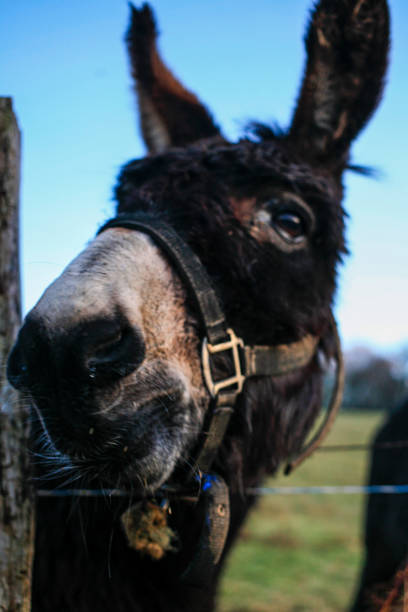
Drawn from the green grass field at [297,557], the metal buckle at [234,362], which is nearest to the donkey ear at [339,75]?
the metal buckle at [234,362]

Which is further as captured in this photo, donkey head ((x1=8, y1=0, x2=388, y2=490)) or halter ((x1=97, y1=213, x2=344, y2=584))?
halter ((x1=97, y1=213, x2=344, y2=584))

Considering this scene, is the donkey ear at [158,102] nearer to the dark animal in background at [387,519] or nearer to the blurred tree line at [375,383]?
the dark animal in background at [387,519]

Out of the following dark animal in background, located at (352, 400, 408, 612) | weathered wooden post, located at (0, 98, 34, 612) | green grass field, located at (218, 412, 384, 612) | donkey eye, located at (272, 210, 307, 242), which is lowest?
green grass field, located at (218, 412, 384, 612)

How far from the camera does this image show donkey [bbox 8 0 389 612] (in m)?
1.18

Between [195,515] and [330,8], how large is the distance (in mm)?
2244

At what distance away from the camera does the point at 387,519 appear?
13.3ft

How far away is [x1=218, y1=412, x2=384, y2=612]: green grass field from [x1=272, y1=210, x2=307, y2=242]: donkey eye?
216 centimetres

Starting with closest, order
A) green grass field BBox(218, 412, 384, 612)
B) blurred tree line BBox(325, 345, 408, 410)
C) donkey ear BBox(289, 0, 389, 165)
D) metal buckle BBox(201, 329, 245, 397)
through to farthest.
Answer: metal buckle BBox(201, 329, 245, 397)
donkey ear BBox(289, 0, 389, 165)
green grass field BBox(218, 412, 384, 612)
blurred tree line BBox(325, 345, 408, 410)

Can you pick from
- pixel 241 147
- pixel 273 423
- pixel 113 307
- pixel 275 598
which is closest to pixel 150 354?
pixel 113 307

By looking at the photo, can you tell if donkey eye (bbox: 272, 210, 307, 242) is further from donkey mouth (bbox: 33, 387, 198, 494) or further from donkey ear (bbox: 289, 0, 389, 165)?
donkey mouth (bbox: 33, 387, 198, 494)

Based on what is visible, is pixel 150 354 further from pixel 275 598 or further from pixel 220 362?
pixel 275 598

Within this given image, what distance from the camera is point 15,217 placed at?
4.81ft

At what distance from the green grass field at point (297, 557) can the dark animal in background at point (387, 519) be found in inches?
30.1

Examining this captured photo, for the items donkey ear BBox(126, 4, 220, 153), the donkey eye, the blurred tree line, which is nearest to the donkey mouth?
the donkey eye
